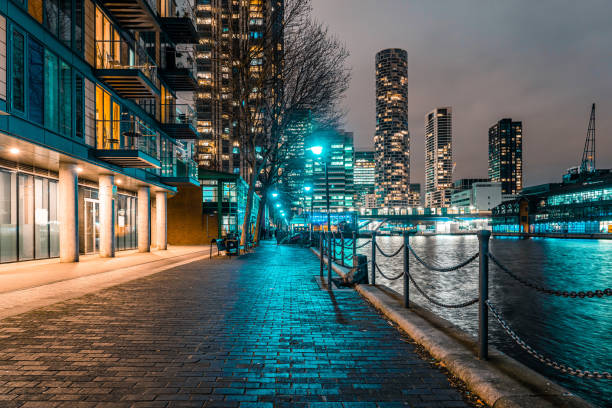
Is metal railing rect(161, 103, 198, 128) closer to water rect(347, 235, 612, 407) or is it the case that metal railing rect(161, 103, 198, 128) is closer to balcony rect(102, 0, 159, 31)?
balcony rect(102, 0, 159, 31)

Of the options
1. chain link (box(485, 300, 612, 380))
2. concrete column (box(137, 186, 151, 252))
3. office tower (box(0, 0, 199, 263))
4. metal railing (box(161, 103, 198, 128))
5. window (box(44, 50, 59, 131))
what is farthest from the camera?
metal railing (box(161, 103, 198, 128))

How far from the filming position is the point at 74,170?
1594cm

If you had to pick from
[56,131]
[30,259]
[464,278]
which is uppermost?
[56,131]

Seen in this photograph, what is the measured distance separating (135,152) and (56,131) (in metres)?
3.58

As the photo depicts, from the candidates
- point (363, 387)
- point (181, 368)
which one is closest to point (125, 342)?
point (181, 368)

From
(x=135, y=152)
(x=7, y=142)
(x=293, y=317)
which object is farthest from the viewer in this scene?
(x=135, y=152)

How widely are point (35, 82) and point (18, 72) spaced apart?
0.87 metres

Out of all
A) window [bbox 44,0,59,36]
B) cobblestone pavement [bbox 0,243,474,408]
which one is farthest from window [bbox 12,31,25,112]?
cobblestone pavement [bbox 0,243,474,408]

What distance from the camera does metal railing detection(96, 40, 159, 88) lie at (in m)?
17.8

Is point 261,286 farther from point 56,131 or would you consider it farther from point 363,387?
point 56,131

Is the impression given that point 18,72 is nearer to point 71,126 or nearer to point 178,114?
point 71,126

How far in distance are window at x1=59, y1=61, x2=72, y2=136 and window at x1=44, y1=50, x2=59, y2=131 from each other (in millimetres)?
311

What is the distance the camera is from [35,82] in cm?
1299

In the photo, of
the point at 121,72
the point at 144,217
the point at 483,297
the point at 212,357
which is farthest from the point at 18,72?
the point at 483,297
